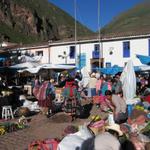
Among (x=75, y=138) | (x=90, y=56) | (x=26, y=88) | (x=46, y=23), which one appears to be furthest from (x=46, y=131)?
(x=46, y=23)

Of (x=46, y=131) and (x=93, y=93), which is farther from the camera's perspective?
(x=93, y=93)

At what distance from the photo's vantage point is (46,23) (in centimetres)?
9731

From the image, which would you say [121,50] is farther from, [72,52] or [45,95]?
[45,95]

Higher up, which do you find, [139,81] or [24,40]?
[24,40]

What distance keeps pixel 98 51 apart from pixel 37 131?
28377mm

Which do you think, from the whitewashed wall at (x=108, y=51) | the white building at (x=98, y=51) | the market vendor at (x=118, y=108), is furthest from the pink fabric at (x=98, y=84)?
the whitewashed wall at (x=108, y=51)

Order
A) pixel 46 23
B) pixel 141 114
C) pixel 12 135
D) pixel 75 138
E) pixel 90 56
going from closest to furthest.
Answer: pixel 75 138
pixel 12 135
pixel 141 114
pixel 90 56
pixel 46 23

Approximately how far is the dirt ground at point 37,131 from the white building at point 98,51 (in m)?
23.5

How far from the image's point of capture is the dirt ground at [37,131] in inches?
363

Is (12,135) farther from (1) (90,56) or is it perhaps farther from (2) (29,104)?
(1) (90,56)

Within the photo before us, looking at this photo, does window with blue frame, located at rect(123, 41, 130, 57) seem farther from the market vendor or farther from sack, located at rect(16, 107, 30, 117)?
the market vendor

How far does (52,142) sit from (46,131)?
11.3 ft

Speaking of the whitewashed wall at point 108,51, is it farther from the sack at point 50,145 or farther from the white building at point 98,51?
the sack at point 50,145

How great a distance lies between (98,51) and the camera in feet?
127
